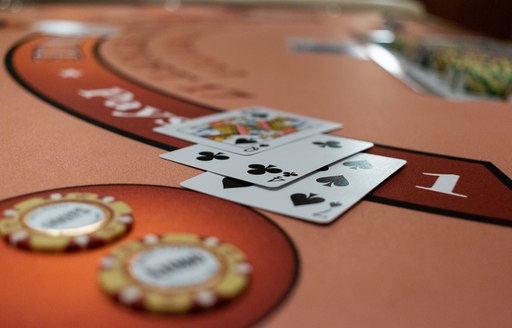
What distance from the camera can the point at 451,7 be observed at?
6395 millimetres

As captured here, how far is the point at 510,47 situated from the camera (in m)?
3.04

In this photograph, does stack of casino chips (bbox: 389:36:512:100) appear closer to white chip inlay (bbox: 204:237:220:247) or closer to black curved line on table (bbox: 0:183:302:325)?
black curved line on table (bbox: 0:183:302:325)

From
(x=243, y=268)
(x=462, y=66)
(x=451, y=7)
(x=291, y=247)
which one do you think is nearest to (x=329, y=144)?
(x=291, y=247)

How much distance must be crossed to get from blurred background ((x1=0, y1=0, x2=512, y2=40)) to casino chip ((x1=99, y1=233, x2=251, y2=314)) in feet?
10.0

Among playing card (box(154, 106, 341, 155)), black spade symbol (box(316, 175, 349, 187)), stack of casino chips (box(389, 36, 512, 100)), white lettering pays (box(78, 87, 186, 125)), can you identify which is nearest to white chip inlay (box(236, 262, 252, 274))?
black spade symbol (box(316, 175, 349, 187))

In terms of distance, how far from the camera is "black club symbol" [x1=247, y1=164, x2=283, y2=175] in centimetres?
101

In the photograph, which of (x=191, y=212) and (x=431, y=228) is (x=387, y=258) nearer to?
(x=431, y=228)

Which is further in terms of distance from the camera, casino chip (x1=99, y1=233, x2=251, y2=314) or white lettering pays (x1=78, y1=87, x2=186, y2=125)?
white lettering pays (x1=78, y1=87, x2=186, y2=125)

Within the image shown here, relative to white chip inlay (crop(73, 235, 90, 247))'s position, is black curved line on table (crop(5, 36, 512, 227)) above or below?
below

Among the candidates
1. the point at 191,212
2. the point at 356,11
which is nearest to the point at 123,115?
the point at 191,212

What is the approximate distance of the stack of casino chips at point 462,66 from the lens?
194 centimetres

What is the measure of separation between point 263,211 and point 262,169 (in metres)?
0.16

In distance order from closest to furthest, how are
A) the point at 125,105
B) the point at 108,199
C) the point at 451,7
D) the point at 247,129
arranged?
1. the point at 108,199
2. the point at 247,129
3. the point at 125,105
4. the point at 451,7

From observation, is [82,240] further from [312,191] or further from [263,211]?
[312,191]
